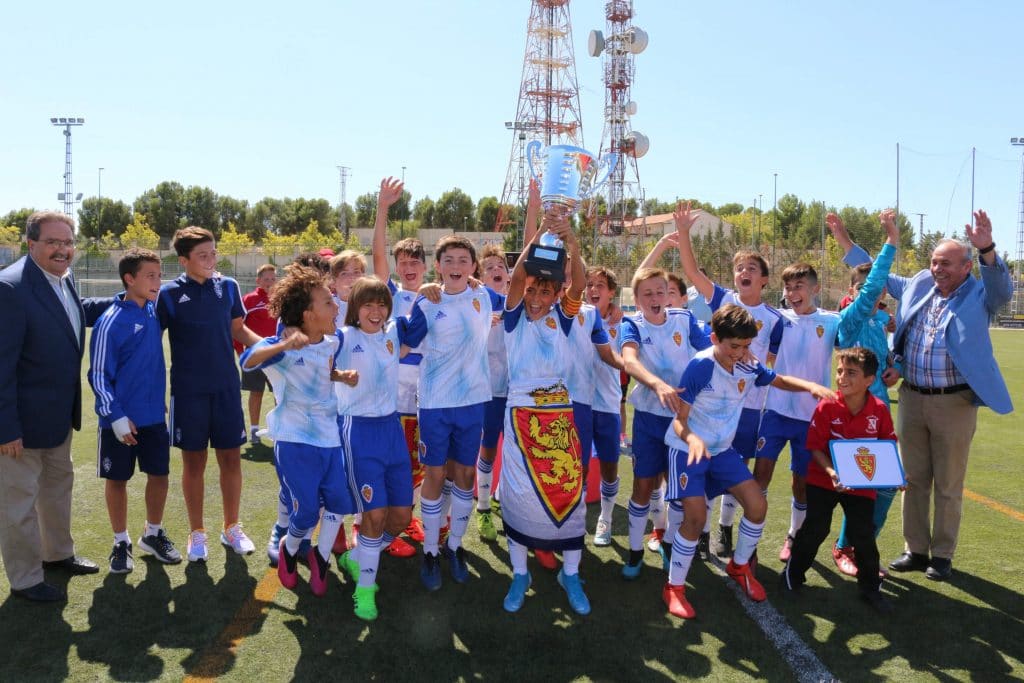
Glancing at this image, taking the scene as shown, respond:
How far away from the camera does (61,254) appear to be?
13.9 ft

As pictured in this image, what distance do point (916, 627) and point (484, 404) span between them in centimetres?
276

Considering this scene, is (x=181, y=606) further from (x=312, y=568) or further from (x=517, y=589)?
(x=517, y=589)

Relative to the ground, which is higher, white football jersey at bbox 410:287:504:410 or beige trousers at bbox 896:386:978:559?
white football jersey at bbox 410:287:504:410

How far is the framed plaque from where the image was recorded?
4.09 metres

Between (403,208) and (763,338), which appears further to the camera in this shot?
(403,208)

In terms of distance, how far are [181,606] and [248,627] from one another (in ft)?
1.67

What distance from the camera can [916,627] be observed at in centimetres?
395

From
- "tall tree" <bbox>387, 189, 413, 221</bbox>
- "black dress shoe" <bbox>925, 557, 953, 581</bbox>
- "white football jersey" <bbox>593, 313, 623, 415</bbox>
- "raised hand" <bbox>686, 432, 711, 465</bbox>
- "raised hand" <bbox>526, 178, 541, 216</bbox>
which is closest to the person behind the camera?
"raised hand" <bbox>686, 432, 711, 465</bbox>

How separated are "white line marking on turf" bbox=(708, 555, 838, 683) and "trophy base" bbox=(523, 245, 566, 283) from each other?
7.31 ft

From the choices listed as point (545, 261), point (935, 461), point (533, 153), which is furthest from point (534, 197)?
point (935, 461)

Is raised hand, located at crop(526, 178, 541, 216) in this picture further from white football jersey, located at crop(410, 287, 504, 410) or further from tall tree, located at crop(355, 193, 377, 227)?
tall tree, located at crop(355, 193, 377, 227)

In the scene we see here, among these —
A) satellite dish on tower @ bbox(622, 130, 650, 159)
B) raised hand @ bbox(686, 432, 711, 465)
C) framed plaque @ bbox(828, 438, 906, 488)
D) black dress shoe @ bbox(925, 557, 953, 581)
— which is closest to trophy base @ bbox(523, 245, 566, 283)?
raised hand @ bbox(686, 432, 711, 465)

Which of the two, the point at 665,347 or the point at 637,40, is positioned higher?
the point at 637,40

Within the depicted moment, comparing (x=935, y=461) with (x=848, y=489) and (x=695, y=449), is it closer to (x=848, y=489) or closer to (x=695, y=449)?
(x=848, y=489)
